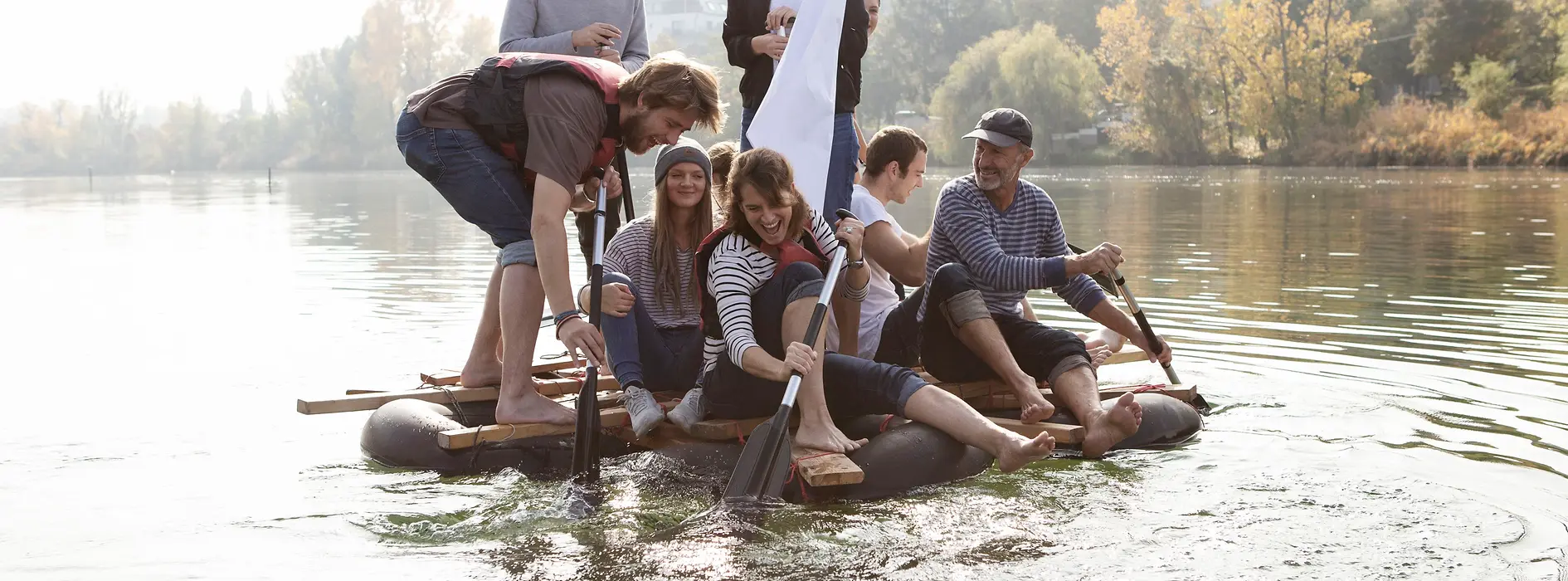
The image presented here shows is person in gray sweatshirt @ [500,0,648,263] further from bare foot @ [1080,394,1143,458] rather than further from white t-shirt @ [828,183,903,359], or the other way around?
Answer: bare foot @ [1080,394,1143,458]

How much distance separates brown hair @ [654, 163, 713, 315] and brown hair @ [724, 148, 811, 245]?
0.65 m

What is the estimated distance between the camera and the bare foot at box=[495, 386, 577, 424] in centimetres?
519

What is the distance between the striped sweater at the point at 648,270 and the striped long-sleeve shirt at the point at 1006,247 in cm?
93

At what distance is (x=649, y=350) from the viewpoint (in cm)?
551

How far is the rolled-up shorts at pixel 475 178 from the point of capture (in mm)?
5117

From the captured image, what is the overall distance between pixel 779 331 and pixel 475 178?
121cm

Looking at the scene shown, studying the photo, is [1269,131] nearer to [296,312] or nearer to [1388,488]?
[296,312]

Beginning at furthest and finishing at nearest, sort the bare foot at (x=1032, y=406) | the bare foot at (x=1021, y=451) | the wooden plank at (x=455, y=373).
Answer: the wooden plank at (x=455, y=373)
the bare foot at (x=1032, y=406)
the bare foot at (x=1021, y=451)

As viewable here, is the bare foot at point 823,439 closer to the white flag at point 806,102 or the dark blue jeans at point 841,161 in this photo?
the white flag at point 806,102

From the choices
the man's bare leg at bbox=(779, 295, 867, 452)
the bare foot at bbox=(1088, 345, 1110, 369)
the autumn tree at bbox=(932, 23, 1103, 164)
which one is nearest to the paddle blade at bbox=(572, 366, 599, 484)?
the man's bare leg at bbox=(779, 295, 867, 452)

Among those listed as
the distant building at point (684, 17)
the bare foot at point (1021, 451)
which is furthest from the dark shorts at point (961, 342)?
the distant building at point (684, 17)

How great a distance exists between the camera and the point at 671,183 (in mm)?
5492

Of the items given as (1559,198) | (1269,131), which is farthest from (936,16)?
(1559,198)

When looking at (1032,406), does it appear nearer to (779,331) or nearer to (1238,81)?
(779,331)
